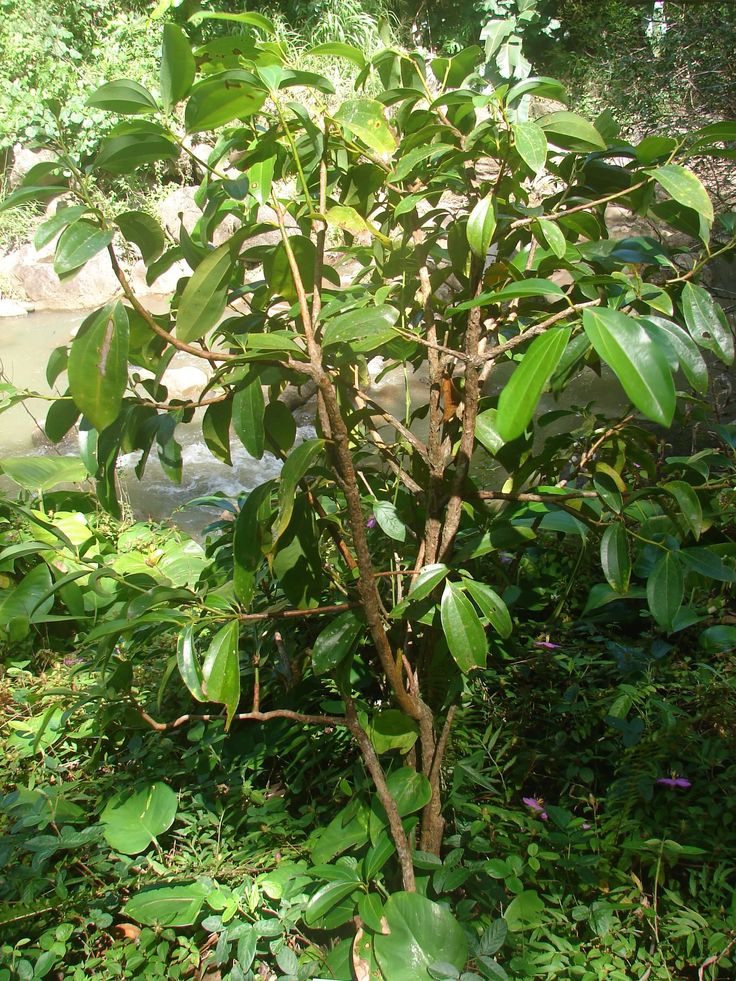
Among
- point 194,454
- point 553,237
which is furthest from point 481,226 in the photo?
point 194,454

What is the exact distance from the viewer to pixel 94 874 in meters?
1.23

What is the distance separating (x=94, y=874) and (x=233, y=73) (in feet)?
3.76

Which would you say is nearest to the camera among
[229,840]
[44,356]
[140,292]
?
[229,840]

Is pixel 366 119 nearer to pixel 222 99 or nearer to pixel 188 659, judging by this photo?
pixel 222 99

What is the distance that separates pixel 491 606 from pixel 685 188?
0.49 m

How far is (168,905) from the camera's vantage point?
43.5 inches

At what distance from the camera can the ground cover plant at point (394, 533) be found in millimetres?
812

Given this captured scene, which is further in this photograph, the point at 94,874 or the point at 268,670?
the point at 268,670

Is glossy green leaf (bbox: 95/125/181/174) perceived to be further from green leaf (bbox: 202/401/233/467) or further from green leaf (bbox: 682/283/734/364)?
green leaf (bbox: 682/283/734/364)

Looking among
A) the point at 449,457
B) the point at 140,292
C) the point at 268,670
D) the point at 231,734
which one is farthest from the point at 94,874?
the point at 140,292

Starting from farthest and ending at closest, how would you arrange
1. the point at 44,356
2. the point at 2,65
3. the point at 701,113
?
the point at 2,65, the point at 44,356, the point at 701,113

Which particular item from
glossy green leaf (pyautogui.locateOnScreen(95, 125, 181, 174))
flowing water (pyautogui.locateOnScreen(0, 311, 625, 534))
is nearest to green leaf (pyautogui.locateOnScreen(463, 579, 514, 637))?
glossy green leaf (pyautogui.locateOnScreen(95, 125, 181, 174))

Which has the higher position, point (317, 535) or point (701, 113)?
point (701, 113)

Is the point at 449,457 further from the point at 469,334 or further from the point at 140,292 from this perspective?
the point at 140,292
